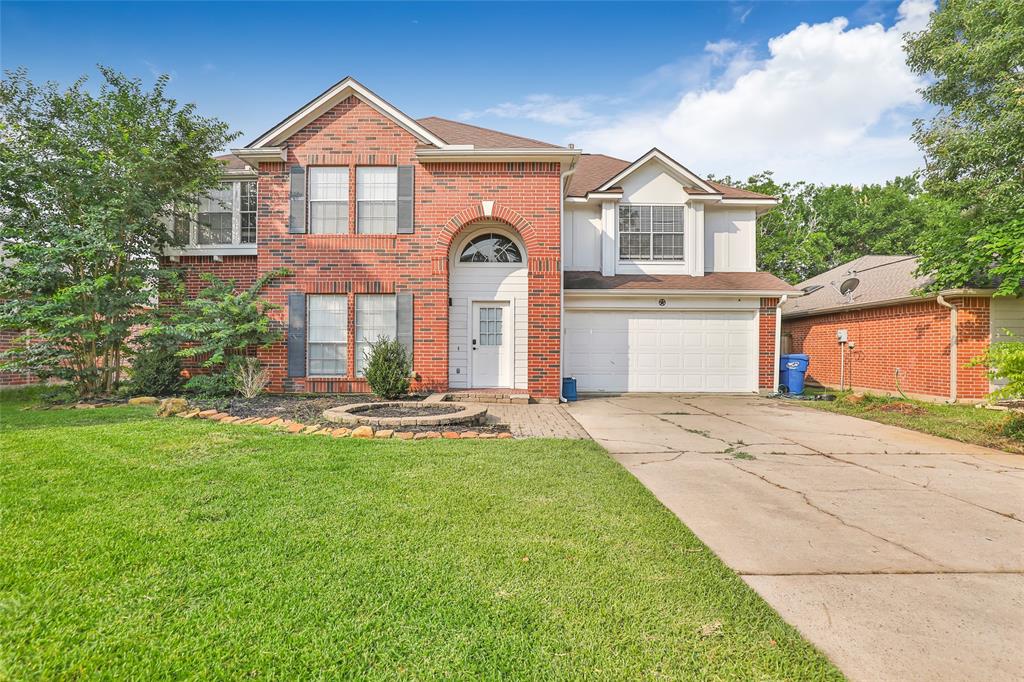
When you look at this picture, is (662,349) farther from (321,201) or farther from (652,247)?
(321,201)

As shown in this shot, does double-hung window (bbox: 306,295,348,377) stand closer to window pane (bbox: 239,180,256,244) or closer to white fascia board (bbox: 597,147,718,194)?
window pane (bbox: 239,180,256,244)

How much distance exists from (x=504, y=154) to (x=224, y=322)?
6.91m

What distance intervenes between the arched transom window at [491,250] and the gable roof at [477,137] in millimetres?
2065

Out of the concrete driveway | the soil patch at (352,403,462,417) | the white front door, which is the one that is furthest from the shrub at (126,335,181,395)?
the concrete driveway

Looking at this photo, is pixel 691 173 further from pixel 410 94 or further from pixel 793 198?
pixel 793 198

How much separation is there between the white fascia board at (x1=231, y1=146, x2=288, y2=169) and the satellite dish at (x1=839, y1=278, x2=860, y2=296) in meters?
16.5

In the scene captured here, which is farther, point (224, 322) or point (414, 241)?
point (414, 241)

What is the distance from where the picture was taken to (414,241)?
10.4 m

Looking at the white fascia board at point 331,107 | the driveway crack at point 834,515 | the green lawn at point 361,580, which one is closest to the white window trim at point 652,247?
the white fascia board at point 331,107

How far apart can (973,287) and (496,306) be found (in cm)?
1098

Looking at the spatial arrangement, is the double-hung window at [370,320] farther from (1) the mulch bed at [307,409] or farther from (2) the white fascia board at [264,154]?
(2) the white fascia board at [264,154]

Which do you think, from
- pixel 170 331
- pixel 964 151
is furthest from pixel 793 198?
pixel 170 331

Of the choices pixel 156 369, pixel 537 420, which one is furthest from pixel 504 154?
pixel 156 369

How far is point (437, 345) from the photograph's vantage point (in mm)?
10375
